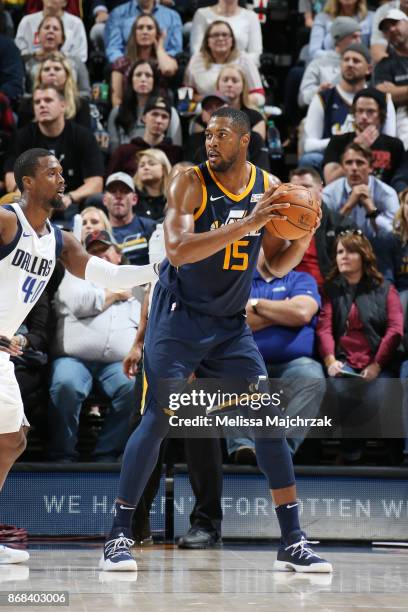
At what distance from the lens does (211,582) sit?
13.6ft

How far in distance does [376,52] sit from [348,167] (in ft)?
8.58

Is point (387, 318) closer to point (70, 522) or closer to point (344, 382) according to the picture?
point (344, 382)

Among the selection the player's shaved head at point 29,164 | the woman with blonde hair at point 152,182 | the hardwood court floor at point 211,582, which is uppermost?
the woman with blonde hair at point 152,182

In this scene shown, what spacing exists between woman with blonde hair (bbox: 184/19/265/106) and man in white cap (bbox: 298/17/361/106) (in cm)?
50

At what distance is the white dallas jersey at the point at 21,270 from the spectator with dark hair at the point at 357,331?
2.27 meters

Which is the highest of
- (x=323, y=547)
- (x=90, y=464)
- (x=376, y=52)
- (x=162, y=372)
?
(x=376, y=52)

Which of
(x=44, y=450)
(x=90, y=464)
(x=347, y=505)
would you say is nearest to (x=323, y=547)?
(x=347, y=505)

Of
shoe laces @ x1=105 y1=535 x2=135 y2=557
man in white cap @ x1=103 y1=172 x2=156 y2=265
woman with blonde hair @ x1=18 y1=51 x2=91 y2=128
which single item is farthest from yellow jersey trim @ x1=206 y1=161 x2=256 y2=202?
woman with blonde hair @ x1=18 y1=51 x2=91 y2=128

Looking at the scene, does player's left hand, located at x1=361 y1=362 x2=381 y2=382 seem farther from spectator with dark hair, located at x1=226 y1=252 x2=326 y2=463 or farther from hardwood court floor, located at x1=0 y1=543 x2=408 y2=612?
hardwood court floor, located at x1=0 y1=543 x2=408 y2=612

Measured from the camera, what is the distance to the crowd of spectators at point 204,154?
639cm

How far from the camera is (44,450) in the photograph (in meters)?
6.45

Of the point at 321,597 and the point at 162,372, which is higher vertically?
the point at 162,372

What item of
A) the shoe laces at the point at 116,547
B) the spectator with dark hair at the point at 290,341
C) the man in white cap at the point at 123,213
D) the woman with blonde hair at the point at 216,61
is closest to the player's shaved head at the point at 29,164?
the shoe laces at the point at 116,547

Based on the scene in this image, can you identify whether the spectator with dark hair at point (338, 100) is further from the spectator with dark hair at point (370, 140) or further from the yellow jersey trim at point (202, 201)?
the yellow jersey trim at point (202, 201)
